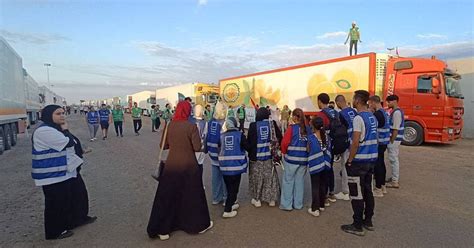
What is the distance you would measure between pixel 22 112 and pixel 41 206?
456 inches

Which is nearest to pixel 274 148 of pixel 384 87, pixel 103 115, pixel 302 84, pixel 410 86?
pixel 384 87

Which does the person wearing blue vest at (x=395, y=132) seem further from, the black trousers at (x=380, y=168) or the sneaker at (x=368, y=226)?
the sneaker at (x=368, y=226)

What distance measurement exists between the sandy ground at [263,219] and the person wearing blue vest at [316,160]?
23cm

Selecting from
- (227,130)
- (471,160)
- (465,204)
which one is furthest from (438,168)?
(227,130)

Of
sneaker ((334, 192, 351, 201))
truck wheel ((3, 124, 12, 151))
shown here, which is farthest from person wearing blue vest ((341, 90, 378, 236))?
truck wheel ((3, 124, 12, 151))

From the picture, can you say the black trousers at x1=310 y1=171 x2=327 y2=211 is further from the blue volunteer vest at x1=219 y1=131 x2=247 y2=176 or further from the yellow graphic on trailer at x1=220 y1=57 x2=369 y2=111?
the yellow graphic on trailer at x1=220 y1=57 x2=369 y2=111

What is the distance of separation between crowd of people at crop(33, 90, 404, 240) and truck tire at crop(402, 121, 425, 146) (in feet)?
19.6

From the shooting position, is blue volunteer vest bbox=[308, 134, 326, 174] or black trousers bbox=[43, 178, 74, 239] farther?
blue volunteer vest bbox=[308, 134, 326, 174]

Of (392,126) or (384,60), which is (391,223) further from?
(384,60)

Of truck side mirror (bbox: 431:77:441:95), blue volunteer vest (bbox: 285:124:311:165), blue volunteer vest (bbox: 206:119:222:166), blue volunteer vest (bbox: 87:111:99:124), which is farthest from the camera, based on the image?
blue volunteer vest (bbox: 87:111:99:124)

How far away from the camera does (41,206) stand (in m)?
5.05

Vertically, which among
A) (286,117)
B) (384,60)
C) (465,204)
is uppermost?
(384,60)

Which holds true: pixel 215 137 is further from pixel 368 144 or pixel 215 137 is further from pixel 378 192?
pixel 378 192

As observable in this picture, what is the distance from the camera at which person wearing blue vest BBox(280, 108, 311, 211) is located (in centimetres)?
457
